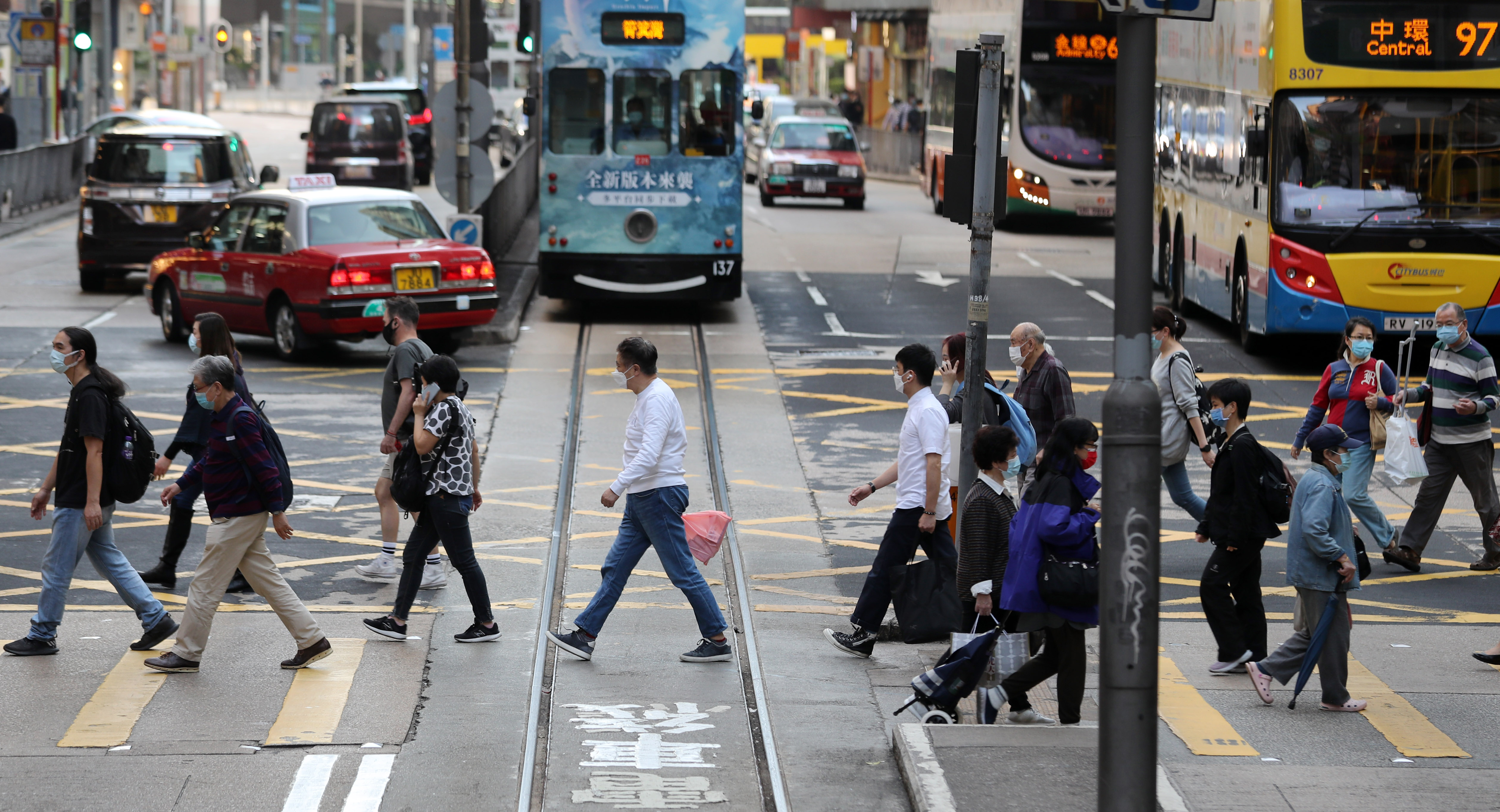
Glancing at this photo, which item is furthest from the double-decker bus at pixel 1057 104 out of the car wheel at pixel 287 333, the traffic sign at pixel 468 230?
the car wheel at pixel 287 333

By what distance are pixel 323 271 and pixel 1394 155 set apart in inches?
389

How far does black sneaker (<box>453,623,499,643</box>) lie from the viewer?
9.37 m

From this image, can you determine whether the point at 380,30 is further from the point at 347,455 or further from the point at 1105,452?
the point at 1105,452

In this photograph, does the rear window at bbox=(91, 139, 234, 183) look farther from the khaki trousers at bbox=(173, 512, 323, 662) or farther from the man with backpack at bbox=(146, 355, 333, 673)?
the khaki trousers at bbox=(173, 512, 323, 662)

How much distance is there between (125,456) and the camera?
29.9 ft

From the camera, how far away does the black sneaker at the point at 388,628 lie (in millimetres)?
9328

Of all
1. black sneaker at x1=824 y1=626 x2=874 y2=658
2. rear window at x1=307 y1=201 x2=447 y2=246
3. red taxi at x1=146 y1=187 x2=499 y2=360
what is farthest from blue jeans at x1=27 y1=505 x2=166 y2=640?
rear window at x1=307 y1=201 x2=447 y2=246

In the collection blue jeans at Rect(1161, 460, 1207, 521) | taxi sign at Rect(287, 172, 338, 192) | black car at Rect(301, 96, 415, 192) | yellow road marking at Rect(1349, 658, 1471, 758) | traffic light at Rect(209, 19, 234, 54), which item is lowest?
yellow road marking at Rect(1349, 658, 1471, 758)

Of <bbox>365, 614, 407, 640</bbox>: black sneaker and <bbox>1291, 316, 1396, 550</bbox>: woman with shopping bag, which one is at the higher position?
<bbox>1291, 316, 1396, 550</bbox>: woman with shopping bag

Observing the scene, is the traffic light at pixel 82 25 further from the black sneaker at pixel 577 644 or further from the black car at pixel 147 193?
the black sneaker at pixel 577 644

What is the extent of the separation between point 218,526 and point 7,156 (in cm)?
2513

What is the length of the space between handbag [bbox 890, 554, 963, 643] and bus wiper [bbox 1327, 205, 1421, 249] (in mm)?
9455

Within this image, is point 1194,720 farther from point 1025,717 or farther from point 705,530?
point 705,530

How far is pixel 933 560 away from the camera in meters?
9.27
